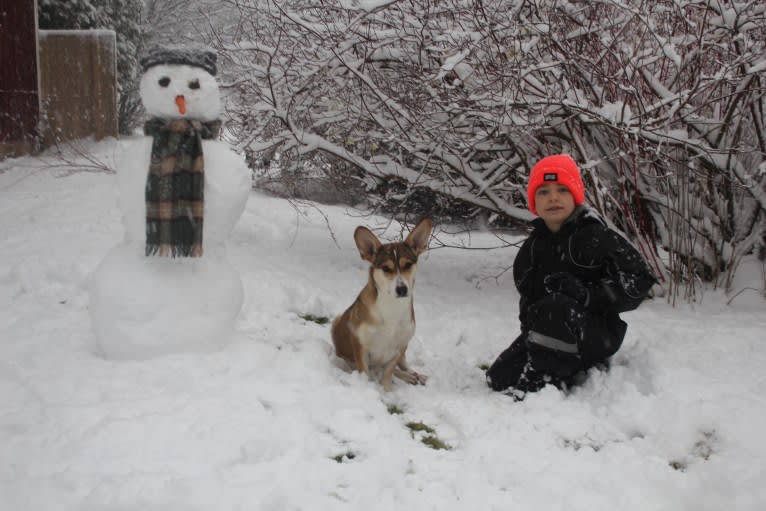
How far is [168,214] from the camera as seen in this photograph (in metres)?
3.41

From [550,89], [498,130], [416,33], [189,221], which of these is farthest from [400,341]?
[416,33]

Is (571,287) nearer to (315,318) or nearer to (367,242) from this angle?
(367,242)

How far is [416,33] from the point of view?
17.4ft

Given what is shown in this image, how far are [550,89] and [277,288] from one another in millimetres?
2976

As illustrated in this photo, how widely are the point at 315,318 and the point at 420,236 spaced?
151cm

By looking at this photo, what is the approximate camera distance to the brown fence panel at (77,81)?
11547 mm

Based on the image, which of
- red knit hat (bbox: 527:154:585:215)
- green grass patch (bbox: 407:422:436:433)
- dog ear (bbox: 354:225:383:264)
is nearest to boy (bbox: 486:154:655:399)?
red knit hat (bbox: 527:154:585:215)

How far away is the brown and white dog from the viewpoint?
385 cm

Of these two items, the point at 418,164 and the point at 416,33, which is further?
the point at 418,164

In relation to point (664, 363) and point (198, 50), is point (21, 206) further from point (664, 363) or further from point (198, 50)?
point (664, 363)

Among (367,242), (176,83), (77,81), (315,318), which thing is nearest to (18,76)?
(77,81)

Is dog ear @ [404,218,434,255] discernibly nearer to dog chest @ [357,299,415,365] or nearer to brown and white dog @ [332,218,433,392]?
brown and white dog @ [332,218,433,392]

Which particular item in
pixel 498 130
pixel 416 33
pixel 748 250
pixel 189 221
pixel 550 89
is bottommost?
pixel 748 250

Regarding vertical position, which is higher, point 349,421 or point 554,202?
point 554,202
